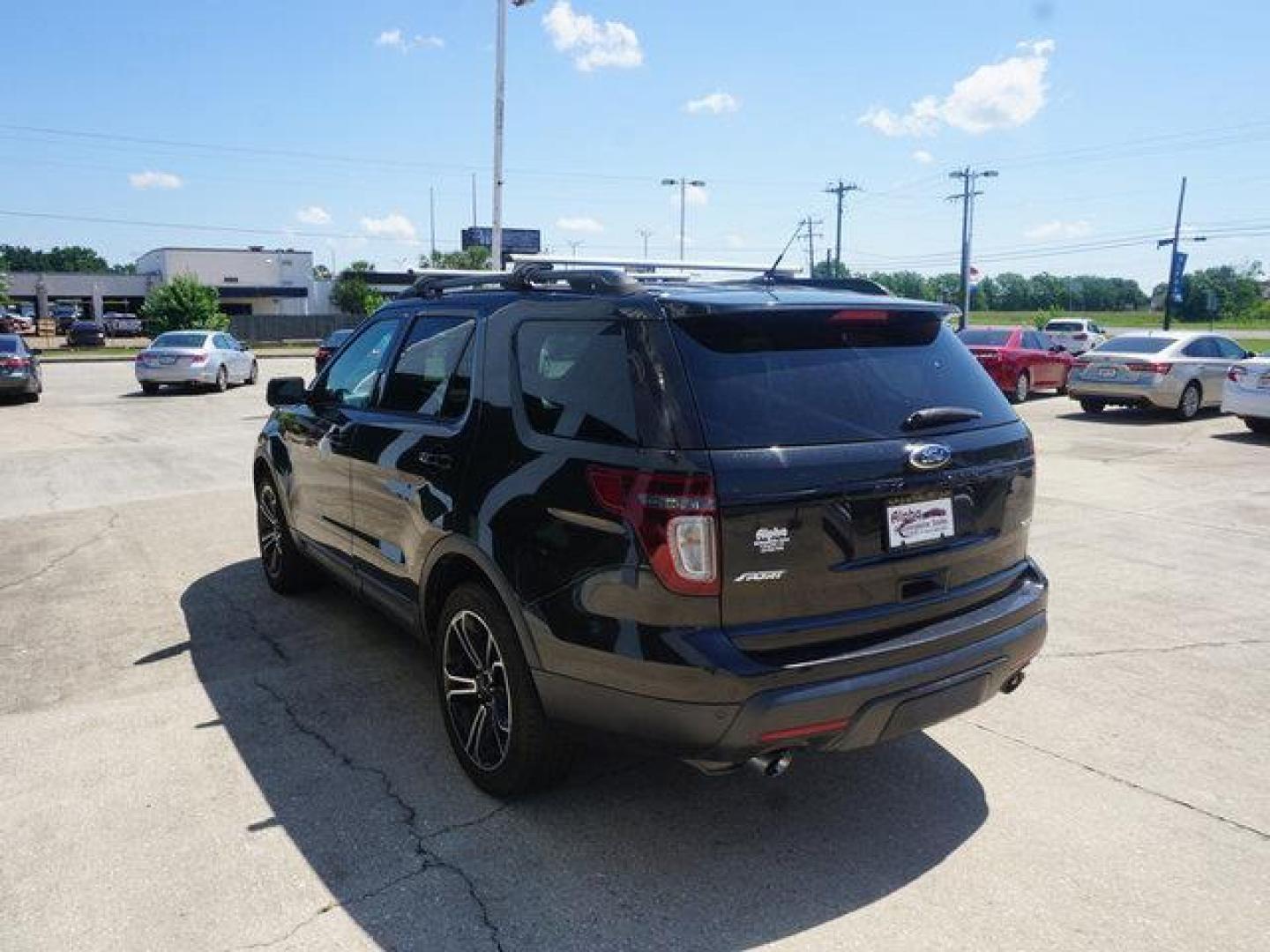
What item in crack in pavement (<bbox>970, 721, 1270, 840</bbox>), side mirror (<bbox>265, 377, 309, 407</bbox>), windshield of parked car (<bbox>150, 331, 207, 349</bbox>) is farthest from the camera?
windshield of parked car (<bbox>150, 331, 207, 349</bbox>)

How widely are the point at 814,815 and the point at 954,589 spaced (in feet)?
3.07

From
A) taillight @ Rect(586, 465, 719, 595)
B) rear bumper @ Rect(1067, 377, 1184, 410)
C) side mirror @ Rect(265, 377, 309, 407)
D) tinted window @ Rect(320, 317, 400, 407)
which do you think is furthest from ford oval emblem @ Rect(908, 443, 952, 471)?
rear bumper @ Rect(1067, 377, 1184, 410)

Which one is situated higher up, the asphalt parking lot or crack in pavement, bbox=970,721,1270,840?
crack in pavement, bbox=970,721,1270,840

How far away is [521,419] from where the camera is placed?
128 inches

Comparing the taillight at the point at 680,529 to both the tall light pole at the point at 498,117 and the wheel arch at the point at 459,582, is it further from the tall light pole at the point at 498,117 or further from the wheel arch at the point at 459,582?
the tall light pole at the point at 498,117

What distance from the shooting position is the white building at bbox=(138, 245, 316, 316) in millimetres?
82750

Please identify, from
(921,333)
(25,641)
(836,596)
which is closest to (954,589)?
(836,596)

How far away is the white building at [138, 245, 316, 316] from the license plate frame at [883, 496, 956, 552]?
290ft

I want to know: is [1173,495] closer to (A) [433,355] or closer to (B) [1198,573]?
(B) [1198,573]

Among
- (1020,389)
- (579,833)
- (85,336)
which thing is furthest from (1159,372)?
(85,336)

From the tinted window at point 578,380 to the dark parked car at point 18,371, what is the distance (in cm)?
1951

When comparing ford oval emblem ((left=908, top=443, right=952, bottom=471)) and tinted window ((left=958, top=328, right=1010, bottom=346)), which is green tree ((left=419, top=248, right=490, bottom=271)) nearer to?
tinted window ((left=958, top=328, right=1010, bottom=346))

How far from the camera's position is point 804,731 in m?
2.70

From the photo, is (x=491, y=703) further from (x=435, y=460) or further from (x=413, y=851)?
(x=435, y=460)
